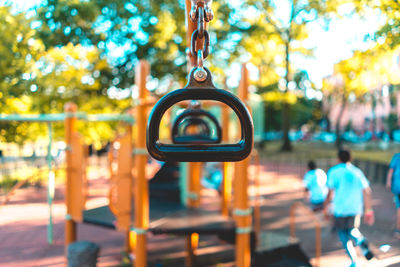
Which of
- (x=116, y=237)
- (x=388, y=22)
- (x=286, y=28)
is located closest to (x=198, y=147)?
(x=388, y=22)

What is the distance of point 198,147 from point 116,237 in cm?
583

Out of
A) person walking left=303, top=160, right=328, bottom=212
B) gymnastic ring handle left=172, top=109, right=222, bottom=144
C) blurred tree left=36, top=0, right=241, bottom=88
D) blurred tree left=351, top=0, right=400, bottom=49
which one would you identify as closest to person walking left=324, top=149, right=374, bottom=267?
blurred tree left=351, top=0, right=400, bottom=49

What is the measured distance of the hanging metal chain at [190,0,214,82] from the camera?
3.21 feet

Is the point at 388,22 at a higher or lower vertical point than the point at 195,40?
higher

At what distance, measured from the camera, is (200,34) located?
41.0 inches

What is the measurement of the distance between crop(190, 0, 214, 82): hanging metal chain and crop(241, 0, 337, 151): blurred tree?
13.3 feet

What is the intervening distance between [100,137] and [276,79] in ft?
36.8

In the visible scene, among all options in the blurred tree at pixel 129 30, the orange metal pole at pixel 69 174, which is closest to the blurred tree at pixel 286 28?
the blurred tree at pixel 129 30

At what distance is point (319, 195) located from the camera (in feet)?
18.7

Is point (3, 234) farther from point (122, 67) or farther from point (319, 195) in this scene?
point (122, 67)

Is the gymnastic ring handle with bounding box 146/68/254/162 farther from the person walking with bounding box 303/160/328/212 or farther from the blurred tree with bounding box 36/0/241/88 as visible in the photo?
the person walking with bounding box 303/160/328/212

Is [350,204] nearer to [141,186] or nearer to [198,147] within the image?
[141,186]

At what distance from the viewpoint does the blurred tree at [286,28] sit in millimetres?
6270

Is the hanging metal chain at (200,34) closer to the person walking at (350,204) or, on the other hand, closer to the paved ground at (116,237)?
the paved ground at (116,237)
